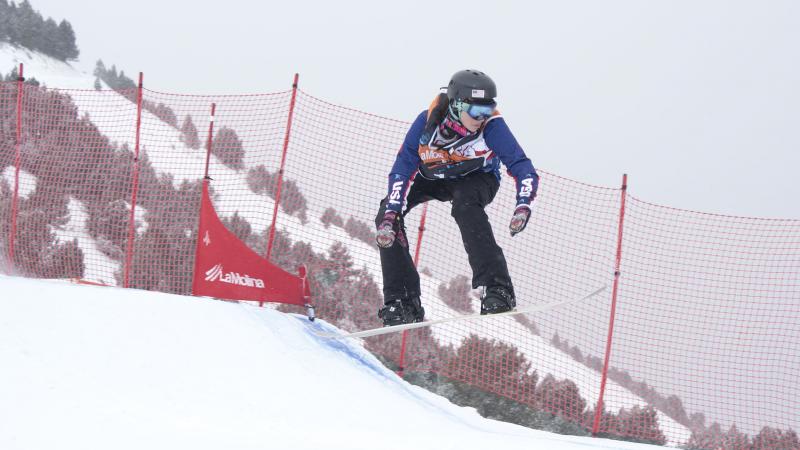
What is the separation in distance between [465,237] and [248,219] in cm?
1243

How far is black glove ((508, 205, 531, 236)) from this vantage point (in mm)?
4199

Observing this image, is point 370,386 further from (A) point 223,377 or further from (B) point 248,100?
(B) point 248,100

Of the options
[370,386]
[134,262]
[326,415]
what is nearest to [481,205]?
[370,386]

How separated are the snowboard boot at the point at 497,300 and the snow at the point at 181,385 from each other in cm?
83

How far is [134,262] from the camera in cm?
979

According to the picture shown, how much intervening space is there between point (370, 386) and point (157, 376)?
5.55 ft

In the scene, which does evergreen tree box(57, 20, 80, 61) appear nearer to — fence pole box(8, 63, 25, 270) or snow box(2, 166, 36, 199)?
snow box(2, 166, 36, 199)

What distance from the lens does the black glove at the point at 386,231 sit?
15.5ft

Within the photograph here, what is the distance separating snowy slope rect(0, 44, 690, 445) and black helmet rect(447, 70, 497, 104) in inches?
89.0

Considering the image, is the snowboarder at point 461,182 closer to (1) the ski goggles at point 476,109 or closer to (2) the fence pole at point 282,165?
(1) the ski goggles at point 476,109

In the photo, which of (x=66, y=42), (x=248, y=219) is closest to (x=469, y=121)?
(x=248, y=219)

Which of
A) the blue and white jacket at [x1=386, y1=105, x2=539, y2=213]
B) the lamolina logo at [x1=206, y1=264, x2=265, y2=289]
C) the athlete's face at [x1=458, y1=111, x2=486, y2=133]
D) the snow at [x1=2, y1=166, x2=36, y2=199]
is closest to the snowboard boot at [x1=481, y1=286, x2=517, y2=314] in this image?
the blue and white jacket at [x1=386, y1=105, x2=539, y2=213]

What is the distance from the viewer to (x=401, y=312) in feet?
16.1

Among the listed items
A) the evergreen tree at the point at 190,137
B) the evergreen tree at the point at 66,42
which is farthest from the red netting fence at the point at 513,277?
the evergreen tree at the point at 66,42
